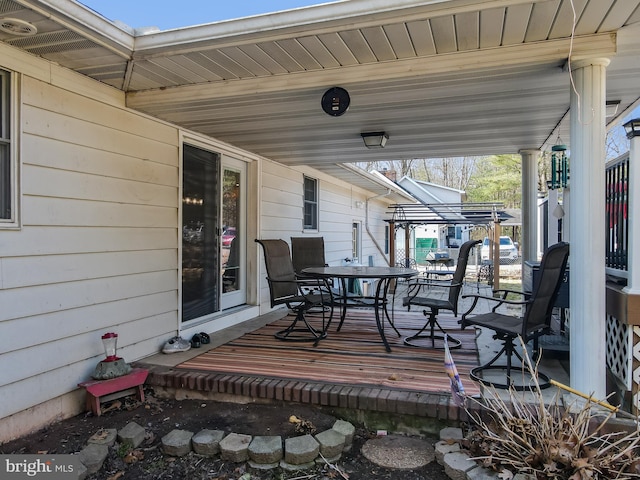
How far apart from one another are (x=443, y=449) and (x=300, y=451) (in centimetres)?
80

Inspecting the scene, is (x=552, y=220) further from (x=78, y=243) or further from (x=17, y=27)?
(x=17, y=27)

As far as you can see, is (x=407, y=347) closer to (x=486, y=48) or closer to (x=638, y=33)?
(x=486, y=48)

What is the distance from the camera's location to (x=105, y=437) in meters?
2.50

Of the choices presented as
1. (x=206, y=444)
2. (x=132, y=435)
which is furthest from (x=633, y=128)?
(x=132, y=435)

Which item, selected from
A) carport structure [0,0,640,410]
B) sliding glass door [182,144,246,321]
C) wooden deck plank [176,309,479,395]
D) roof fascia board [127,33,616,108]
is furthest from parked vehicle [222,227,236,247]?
roof fascia board [127,33,616,108]

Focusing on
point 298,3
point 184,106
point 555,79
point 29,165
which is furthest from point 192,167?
point 555,79

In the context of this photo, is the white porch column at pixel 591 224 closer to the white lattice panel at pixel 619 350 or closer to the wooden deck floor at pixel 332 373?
the white lattice panel at pixel 619 350

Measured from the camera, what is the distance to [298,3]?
7.99 ft

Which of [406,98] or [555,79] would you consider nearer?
[555,79]

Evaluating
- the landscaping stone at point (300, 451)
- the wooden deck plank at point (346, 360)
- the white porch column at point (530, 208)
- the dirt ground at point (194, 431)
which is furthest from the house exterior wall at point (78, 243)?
the white porch column at point (530, 208)

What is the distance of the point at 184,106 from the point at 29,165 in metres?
1.27

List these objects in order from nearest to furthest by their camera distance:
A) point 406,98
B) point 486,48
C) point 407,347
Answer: point 486,48 < point 406,98 < point 407,347

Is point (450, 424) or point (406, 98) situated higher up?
point (406, 98)

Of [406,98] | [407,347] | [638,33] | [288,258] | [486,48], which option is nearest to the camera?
[638,33]
